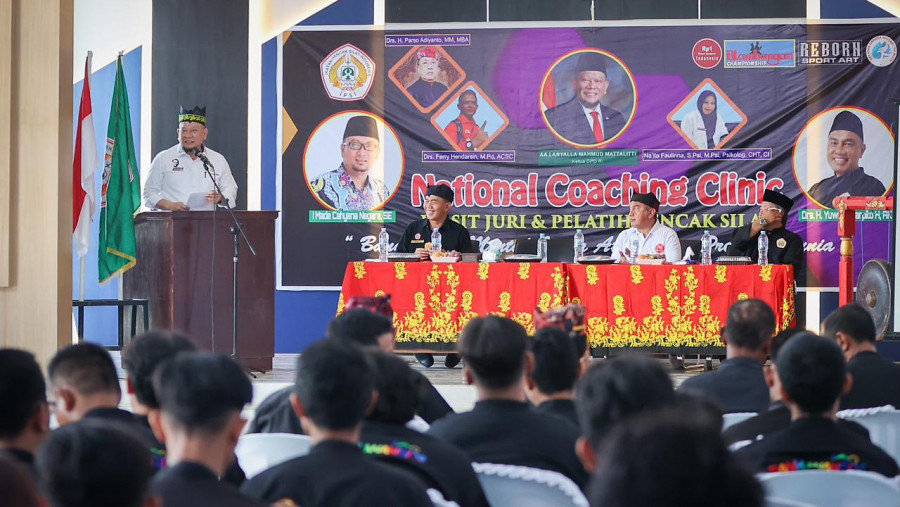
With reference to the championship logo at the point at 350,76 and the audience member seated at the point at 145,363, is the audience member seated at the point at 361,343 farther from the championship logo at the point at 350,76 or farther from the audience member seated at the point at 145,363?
the championship logo at the point at 350,76

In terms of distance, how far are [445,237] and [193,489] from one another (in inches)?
242

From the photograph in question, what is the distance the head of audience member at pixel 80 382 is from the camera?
2.22 metres

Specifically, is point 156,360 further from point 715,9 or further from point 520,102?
point 715,9

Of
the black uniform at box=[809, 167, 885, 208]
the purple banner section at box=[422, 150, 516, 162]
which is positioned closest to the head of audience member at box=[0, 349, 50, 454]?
the purple banner section at box=[422, 150, 516, 162]

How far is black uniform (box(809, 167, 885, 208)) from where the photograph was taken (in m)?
8.12

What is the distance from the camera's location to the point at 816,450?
2.07 m

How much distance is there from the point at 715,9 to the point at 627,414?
7.31 meters

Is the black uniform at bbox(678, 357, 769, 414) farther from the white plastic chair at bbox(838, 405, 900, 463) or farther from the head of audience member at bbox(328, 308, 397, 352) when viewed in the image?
the head of audience member at bbox(328, 308, 397, 352)

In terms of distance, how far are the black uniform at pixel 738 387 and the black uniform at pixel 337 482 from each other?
1.50m

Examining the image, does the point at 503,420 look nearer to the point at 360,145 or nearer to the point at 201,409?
the point at 201,409

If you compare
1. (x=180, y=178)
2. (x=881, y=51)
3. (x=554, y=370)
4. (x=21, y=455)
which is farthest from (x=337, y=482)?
(x=881, y=51)

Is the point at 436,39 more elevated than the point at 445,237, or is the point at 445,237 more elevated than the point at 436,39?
the point at 436,39

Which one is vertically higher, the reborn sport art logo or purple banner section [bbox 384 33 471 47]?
purple banner section [bbox 384 33 471 47]

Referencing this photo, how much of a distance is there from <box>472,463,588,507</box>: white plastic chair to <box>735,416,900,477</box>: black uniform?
1.48ft
